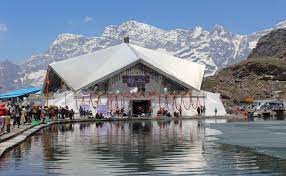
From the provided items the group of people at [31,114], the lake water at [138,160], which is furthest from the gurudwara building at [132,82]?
the lake water at [138,160]

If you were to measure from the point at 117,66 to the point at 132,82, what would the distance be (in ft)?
8.54

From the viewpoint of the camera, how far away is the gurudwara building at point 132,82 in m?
67.6

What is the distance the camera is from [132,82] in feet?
236

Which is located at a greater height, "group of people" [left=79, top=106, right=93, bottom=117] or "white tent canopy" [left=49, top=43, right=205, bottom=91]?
"white tent canopy" [left=49, top=43, right=205, bottom=91]

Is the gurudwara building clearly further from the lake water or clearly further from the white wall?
the lake water

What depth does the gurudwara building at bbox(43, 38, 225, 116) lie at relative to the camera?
67562 millimetres

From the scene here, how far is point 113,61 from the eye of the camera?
74.8 meters

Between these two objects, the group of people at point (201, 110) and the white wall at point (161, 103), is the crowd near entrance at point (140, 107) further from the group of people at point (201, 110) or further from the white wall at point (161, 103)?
the group of people at point (201, 110)

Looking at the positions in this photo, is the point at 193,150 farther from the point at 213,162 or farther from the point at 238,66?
the point at 238,66

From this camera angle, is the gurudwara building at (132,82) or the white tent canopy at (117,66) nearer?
the gurudwara building at (132,82)

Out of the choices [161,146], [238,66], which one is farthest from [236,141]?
[238,66]

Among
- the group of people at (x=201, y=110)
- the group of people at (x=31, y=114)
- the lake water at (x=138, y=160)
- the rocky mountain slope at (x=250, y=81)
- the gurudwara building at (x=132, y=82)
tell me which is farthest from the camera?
the rocky mountain slope at (x=250, y=81)

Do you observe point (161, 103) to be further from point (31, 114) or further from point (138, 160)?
point (138, 160)

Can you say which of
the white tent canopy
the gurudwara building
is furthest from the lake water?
the white tent canopy
